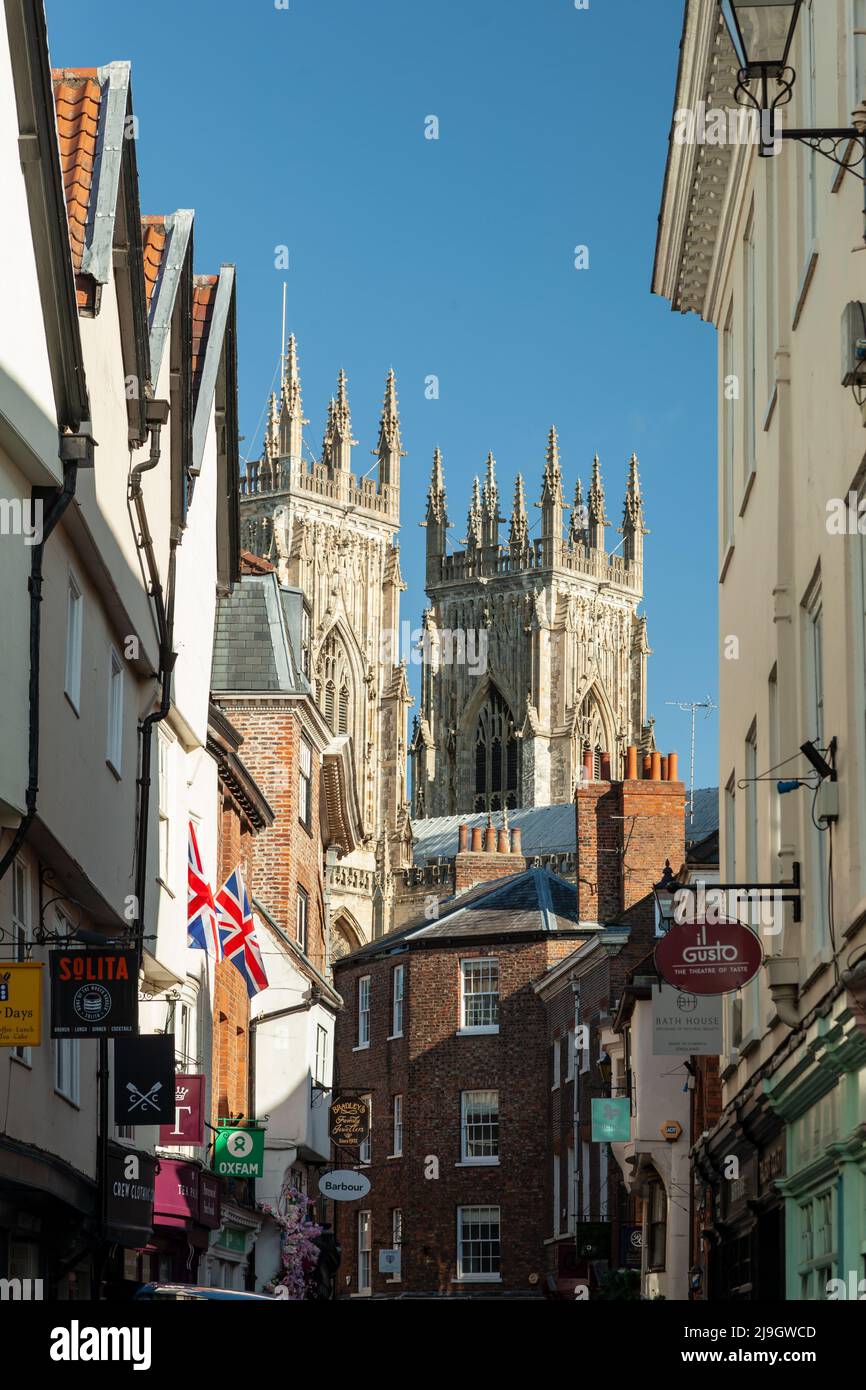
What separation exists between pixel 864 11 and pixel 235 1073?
78.6 ft

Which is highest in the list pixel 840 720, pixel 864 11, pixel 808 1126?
pixel 864 11

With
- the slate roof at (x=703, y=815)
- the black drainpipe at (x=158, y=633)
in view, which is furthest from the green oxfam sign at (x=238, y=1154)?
the slate roof at (x=703, y=815)

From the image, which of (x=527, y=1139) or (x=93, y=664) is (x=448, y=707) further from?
(x=93, y=664)

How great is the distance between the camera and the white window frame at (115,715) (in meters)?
20.4

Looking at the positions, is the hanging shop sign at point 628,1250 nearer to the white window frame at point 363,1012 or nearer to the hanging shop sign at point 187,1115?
the white window frame at point 363,1012

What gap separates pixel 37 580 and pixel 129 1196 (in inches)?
317

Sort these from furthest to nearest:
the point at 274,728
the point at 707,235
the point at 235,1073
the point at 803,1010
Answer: the point at 274,728, the point at 235,1073, the point at 707,235, the point at 803,1010

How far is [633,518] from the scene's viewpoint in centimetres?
15488

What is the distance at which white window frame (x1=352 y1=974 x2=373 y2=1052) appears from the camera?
56031 millimetres

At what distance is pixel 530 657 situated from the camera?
5714 inches

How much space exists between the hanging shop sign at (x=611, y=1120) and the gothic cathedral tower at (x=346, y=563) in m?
86.7
